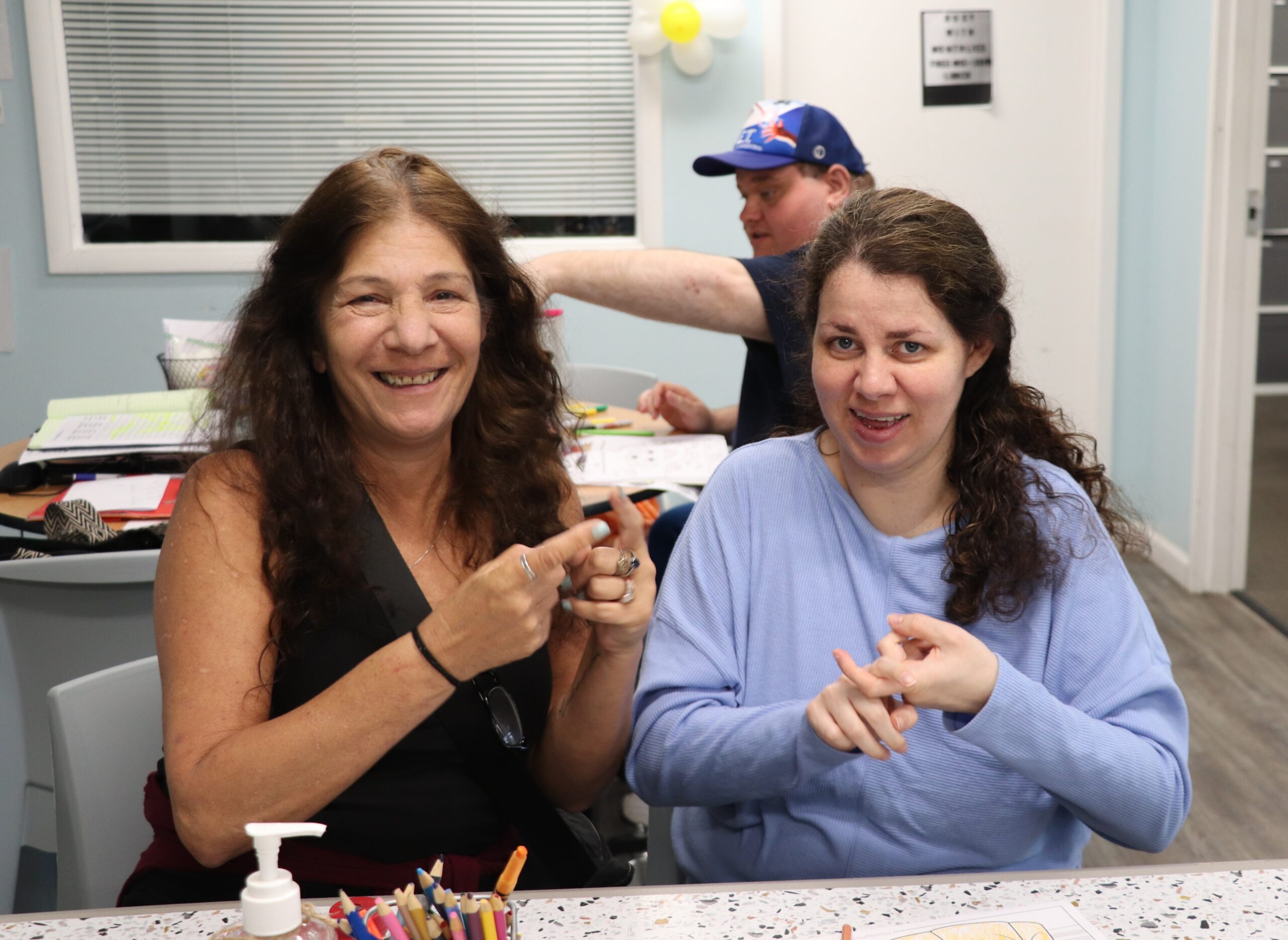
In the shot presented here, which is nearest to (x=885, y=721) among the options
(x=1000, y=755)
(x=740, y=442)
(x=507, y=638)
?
(x=1000, y=755)

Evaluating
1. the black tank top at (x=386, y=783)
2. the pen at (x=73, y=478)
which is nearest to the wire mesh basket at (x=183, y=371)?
the pen at (x=73, y=478)

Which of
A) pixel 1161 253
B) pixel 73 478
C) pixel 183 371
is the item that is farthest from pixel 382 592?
pixel 1161 253

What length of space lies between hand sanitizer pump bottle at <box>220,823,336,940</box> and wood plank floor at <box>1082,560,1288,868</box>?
1960mm

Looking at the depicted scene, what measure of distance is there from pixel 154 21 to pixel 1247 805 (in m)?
4.27

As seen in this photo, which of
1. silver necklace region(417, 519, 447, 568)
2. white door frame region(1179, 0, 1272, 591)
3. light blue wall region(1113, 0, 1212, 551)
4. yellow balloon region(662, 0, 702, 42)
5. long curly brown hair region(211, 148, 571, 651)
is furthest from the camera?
yellow balloon region(662, 0, 702, 42)

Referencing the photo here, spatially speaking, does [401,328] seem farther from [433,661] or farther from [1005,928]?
[1005,928]

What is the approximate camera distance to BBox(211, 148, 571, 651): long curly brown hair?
1270 millimetres

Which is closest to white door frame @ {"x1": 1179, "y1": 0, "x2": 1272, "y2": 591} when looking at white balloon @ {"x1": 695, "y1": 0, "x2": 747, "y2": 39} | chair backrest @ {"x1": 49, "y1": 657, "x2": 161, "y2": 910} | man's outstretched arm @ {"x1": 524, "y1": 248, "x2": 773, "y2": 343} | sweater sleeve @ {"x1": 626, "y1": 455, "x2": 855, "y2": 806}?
white balloon @ {"x1": 695, "y1": 0, "x2": 747, "y2": 39}

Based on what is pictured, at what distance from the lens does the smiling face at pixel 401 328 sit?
1.31m

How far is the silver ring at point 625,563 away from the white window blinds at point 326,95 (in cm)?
334

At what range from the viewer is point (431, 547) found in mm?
1391

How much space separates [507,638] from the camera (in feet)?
3.61

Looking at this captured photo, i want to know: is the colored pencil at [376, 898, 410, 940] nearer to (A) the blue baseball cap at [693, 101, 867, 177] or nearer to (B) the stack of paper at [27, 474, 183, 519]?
(B) the stack of paper at [27, 474, 183, 519]

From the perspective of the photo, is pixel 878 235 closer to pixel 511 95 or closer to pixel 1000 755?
pixel 1000 755
